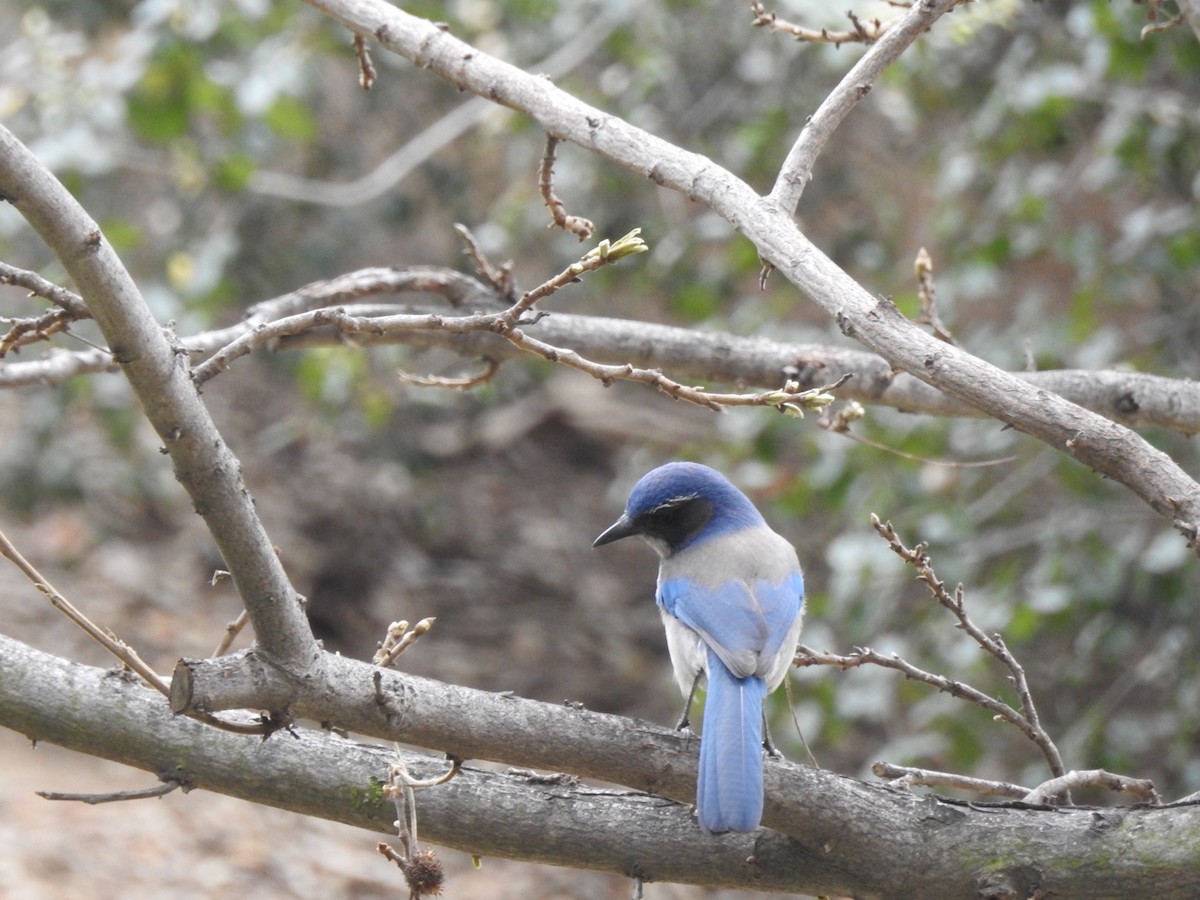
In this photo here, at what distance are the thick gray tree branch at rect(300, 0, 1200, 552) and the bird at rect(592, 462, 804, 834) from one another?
81cm

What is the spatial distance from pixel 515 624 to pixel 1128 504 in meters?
4.32

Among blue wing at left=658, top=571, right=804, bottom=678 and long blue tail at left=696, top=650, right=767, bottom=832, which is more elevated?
blue wing at left=658, top=571, right=804, bottom=678

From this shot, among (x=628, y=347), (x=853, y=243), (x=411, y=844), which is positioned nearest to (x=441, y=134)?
(x=853, y=243)

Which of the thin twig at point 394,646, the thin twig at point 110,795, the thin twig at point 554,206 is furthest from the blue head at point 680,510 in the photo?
the thin twig at point 110,795

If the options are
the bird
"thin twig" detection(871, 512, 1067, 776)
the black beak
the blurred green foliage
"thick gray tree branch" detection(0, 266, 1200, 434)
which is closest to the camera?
the bird

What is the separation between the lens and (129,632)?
302 inches

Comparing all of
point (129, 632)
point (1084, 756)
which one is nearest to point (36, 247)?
point (129, 632)

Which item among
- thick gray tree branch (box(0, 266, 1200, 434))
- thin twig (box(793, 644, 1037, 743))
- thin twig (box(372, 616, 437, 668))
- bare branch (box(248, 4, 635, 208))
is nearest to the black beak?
thick gray tree branch (box(0, 266, 1200, 434))

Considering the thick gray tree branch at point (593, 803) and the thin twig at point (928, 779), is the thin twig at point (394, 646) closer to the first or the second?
the thick gray tree branch at point (593, 803)

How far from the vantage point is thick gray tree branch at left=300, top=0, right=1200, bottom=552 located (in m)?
2.21

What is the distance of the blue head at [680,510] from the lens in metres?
4.02

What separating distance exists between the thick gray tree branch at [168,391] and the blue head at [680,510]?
1807mm

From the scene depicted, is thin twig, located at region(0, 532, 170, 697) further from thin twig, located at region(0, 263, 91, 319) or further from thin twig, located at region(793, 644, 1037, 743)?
thin twig, located at region(793, 644, 1037, 743)

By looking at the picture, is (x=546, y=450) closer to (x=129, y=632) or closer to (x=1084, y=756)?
(x=129, y=632)
